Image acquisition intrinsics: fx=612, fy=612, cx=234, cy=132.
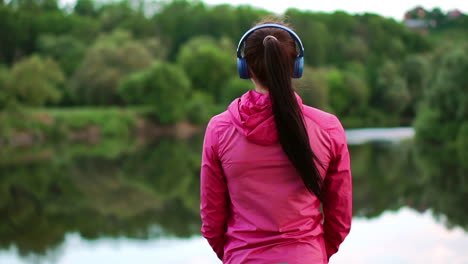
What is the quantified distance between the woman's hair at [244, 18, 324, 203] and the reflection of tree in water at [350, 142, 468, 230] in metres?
10.2

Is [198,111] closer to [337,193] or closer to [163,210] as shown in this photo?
[163,210]

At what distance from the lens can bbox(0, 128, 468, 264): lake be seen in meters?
10.1

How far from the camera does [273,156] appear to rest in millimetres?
1896

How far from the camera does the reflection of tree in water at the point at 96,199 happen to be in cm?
1234

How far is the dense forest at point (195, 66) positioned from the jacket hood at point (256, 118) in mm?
23851

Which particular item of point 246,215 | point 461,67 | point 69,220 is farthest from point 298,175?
point 461,67

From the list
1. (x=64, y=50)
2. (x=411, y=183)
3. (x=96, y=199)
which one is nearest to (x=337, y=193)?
(x=96, y=199)

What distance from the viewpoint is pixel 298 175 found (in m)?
1.92

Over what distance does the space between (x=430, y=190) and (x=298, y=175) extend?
46.0ft

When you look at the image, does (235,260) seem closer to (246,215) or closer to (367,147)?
(246,215)

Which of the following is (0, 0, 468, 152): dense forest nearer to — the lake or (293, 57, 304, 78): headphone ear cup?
the lake

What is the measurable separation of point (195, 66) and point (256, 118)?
5365 centimetres

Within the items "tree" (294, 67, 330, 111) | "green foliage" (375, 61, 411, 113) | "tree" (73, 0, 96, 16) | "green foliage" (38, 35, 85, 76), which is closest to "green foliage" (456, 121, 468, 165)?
"tree" (294, 67, 330, 111)

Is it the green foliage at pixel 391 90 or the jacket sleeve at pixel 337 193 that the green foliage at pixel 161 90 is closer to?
the green foliage at pixel 391 90
